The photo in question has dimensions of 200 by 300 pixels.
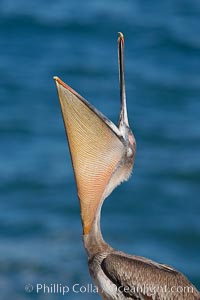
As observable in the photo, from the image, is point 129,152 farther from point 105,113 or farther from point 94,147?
point 105,113

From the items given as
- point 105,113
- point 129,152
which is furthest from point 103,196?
point 105,113

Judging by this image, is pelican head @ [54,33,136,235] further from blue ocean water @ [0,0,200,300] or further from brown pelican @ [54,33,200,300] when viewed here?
blue ocean water @ [0,0,200,300]

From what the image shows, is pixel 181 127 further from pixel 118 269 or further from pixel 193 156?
pixel 118 269

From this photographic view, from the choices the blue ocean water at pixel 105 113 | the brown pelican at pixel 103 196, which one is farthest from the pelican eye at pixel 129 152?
the blue ocean water at pixel 105 113

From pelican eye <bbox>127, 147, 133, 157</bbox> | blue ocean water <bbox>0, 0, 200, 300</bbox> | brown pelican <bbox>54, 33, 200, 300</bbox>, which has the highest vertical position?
blue ocean water <bbox>0, 0, 200, 300</bbox>

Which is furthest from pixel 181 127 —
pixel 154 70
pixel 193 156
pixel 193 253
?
pixel 193 253

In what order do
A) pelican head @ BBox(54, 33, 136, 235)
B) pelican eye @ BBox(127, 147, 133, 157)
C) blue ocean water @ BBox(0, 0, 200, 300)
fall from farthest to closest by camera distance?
blue ocean water @ BBox(0, 0, 200, 300)
pelican eye @ BBox(127, 147, 133, 157)
pelican head @ BBox(54, 33, 136, 235)

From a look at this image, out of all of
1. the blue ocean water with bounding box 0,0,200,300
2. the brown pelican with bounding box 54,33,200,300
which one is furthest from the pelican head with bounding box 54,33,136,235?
the blue ocean water with bounding box 0,0,200,300
